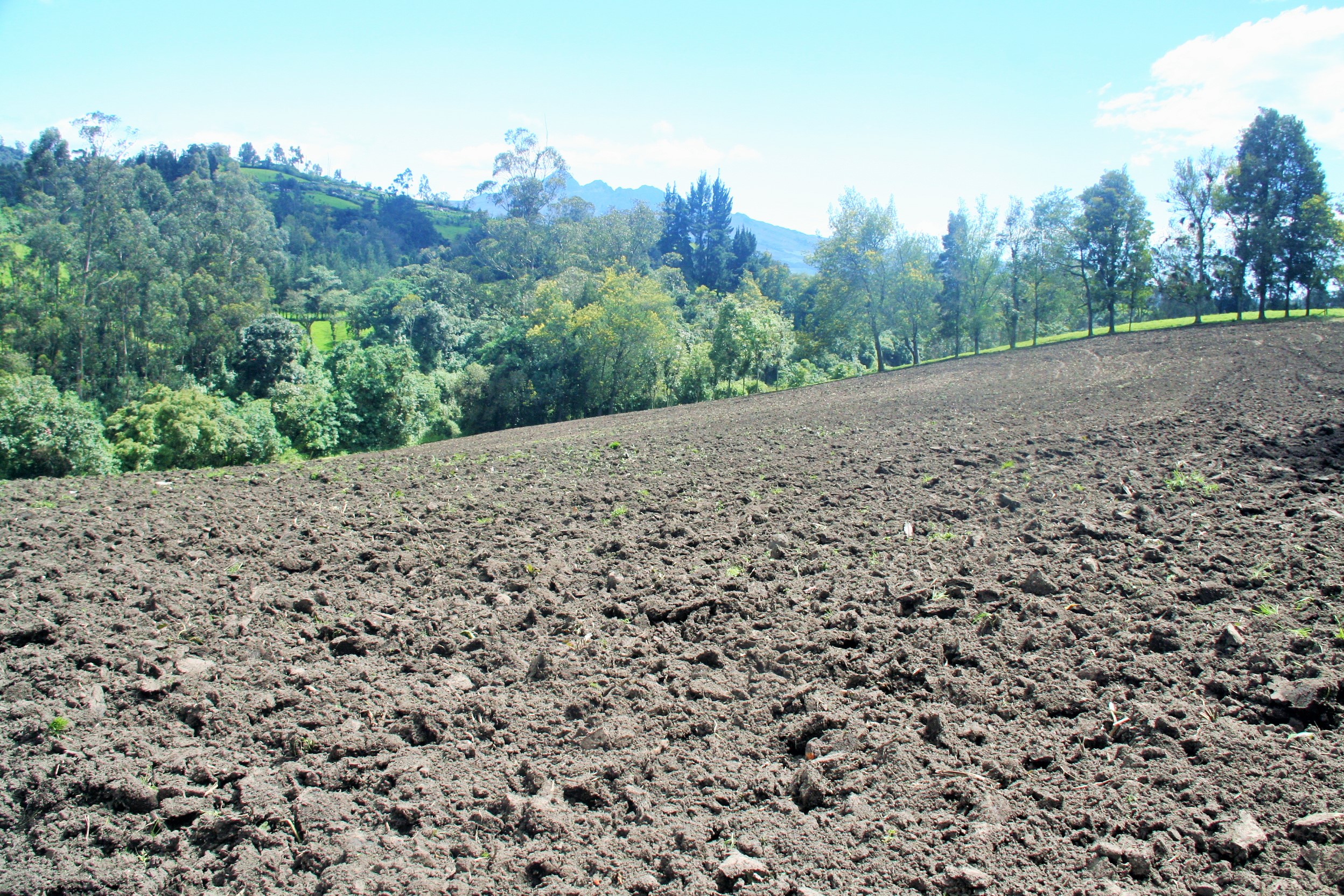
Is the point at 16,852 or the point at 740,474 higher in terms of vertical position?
the point at 740,474

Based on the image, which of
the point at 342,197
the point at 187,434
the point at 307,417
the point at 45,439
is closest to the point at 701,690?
the point at 45,439

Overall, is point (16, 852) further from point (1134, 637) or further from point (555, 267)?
point (555, 267)

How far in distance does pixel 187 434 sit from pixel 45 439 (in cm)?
642

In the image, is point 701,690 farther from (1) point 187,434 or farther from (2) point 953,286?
(2) point 953,286

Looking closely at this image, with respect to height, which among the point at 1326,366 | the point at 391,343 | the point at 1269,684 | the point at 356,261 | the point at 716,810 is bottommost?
the point at 716,810

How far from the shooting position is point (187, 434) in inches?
1273

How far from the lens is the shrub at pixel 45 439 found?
26.0 meters

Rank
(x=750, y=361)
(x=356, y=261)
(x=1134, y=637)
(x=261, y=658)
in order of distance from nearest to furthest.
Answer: (x=1134, y=637) → (x=261, y=658) → (x=750, y=361) → (x=356, y=261)

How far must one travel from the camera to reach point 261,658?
6.00 m

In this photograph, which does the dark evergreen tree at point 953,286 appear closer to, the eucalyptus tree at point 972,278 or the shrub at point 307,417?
the eucalyptus tree at point 972,278

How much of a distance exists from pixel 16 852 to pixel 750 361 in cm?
4923

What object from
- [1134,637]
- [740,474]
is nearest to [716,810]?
[1134,637]

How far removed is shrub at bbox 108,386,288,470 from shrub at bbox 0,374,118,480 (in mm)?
3752

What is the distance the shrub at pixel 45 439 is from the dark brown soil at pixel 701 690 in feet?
66.8
